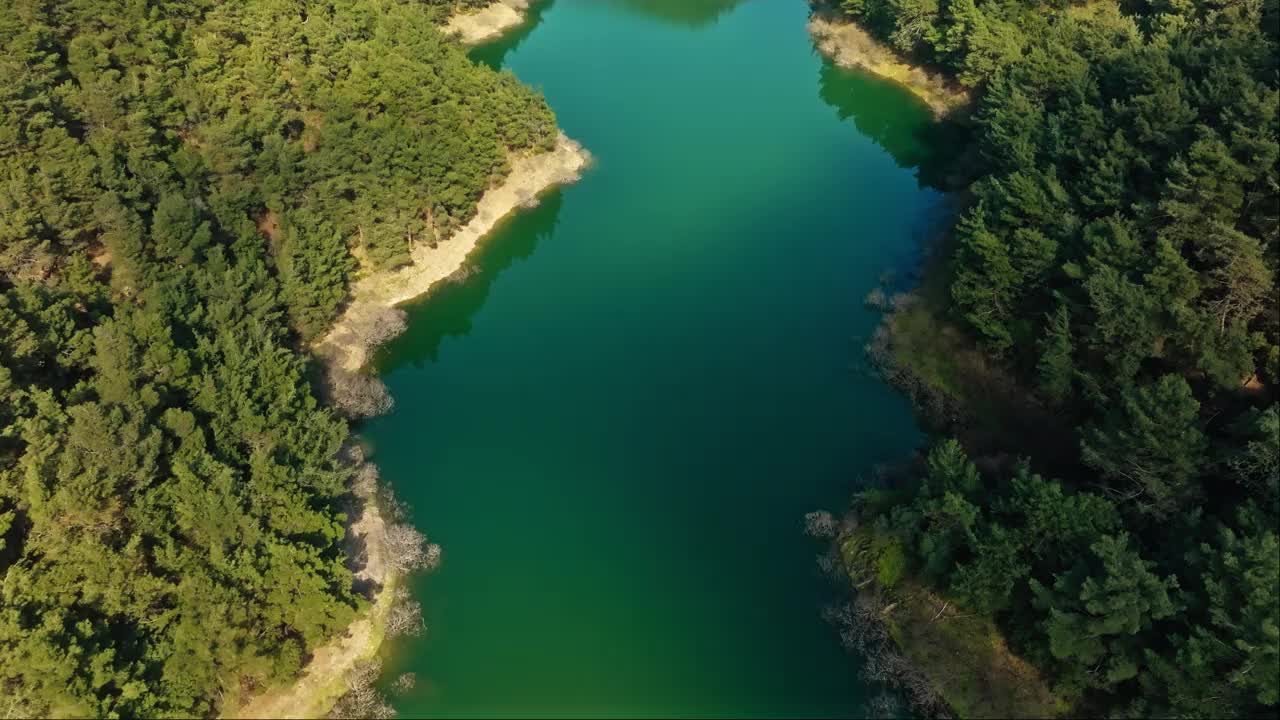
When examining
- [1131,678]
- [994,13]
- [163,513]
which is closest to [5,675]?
[163,513]

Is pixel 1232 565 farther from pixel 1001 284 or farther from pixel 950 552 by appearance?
pixel 1001 284

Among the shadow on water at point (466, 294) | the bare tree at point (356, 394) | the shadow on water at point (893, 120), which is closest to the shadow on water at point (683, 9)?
the shadow on water at point (893, 120)

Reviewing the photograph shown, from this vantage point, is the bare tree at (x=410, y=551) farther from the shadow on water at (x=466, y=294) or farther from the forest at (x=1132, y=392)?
the forest at (x=1132, y=392)

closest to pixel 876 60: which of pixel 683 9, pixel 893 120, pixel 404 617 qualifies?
pixel 893 120

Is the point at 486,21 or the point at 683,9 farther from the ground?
the point at 683,9

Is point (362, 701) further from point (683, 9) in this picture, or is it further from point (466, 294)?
point (683, 9)

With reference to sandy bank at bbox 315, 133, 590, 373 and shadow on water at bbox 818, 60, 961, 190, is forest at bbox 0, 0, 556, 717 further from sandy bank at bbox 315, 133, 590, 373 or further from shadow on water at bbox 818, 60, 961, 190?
shadow on water at bbox 818, 60, 961, 190
